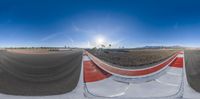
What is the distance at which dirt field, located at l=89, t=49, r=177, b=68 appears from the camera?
4.93 feet

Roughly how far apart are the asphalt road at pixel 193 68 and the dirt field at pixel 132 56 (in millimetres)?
157

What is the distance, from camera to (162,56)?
1738 mm

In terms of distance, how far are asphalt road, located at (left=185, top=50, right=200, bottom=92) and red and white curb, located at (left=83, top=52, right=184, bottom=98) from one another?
0.18 m

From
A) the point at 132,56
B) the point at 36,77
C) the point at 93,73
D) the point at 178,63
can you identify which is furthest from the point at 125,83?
the point at 36,77

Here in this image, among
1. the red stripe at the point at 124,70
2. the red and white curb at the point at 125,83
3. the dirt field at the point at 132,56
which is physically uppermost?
the dirt field at the point at 132,56

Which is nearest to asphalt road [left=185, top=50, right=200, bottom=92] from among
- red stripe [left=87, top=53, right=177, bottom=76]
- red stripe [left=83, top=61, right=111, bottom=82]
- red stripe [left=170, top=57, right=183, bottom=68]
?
red stripe [left=170, top=57, right=183, bottom=68]

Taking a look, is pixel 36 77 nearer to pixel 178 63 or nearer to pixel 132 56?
pixel 132 56

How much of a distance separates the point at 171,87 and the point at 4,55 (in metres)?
1.47

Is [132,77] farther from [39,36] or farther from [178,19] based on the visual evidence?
[39,36]

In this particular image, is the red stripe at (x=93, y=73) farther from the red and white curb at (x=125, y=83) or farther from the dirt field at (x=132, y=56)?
the dirt field at (x=132, y=56)

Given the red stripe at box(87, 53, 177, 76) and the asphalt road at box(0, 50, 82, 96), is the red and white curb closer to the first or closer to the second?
the red stripe at box(87, 53, 177, 76)

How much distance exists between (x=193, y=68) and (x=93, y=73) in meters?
1.02

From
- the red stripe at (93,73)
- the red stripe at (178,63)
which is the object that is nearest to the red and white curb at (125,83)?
the red stripe at (93,73)

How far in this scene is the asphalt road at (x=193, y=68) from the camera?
155 centimetres
